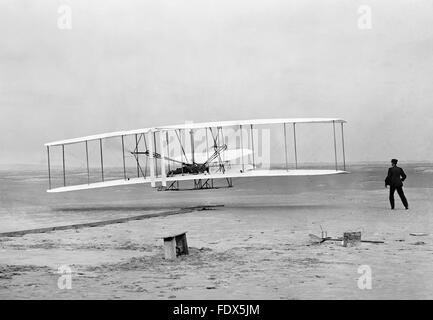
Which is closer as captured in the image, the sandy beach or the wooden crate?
the sandy beach

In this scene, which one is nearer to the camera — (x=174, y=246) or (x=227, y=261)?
(x=227, y=261)

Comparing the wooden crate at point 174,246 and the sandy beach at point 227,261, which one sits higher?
the wooden crate at point 174,246

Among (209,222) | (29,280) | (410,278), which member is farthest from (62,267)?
(209,222)

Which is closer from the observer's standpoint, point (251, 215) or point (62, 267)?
point (62, 267)

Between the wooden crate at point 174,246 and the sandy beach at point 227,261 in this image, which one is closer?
the sandy beach at point 227,261

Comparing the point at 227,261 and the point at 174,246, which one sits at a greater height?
the point at 174,246

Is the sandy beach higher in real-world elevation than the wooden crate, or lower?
lower

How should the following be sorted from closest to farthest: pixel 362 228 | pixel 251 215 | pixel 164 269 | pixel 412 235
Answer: pixel 164 269
pixel 412 235
pixel 362 228
pixel 251 215

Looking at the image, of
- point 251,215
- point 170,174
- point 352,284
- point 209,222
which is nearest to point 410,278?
point 352,284
